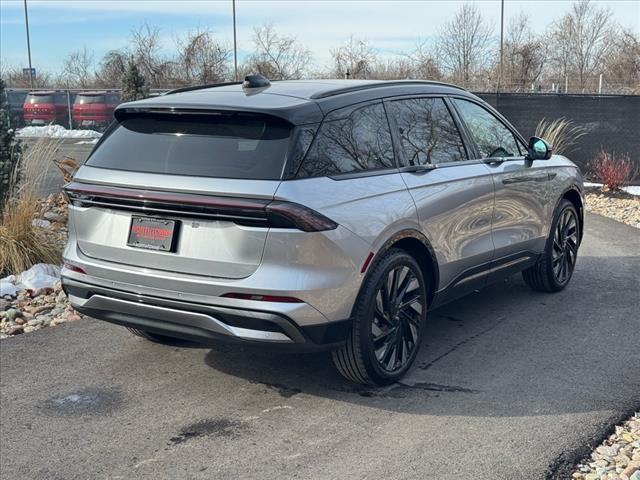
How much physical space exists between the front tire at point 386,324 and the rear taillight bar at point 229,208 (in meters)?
0.55

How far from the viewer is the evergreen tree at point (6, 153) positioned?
7922 mm

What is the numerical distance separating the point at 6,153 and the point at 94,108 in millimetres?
18576

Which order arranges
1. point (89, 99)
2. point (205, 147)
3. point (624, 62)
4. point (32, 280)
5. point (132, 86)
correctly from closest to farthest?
1. point (205, 147)
2. point (32, 280)
3. point (132, 86)
4. point (89, 99)
5. point (624, 62)

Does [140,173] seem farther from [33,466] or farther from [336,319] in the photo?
[33,466]

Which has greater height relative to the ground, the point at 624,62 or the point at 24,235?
the point at 624,62

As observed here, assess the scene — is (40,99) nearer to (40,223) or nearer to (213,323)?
(40,223)

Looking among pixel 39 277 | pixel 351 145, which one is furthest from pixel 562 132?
pixel 351 145

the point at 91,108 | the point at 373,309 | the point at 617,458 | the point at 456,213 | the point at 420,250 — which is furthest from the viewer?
the point at 91,108

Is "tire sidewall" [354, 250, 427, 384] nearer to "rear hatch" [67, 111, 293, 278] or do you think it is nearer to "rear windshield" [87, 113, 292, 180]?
"rear hatch" [67, 111, 293, 278]

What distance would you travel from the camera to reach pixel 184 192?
3971 mm

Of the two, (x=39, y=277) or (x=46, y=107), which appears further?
(x=46, y=107)

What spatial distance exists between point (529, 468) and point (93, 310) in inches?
102

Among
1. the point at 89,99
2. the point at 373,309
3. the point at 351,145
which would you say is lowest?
the point at 373,309

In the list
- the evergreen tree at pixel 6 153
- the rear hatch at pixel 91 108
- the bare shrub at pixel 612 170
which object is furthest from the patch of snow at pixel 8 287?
the rear hatch at pixel 91 108
